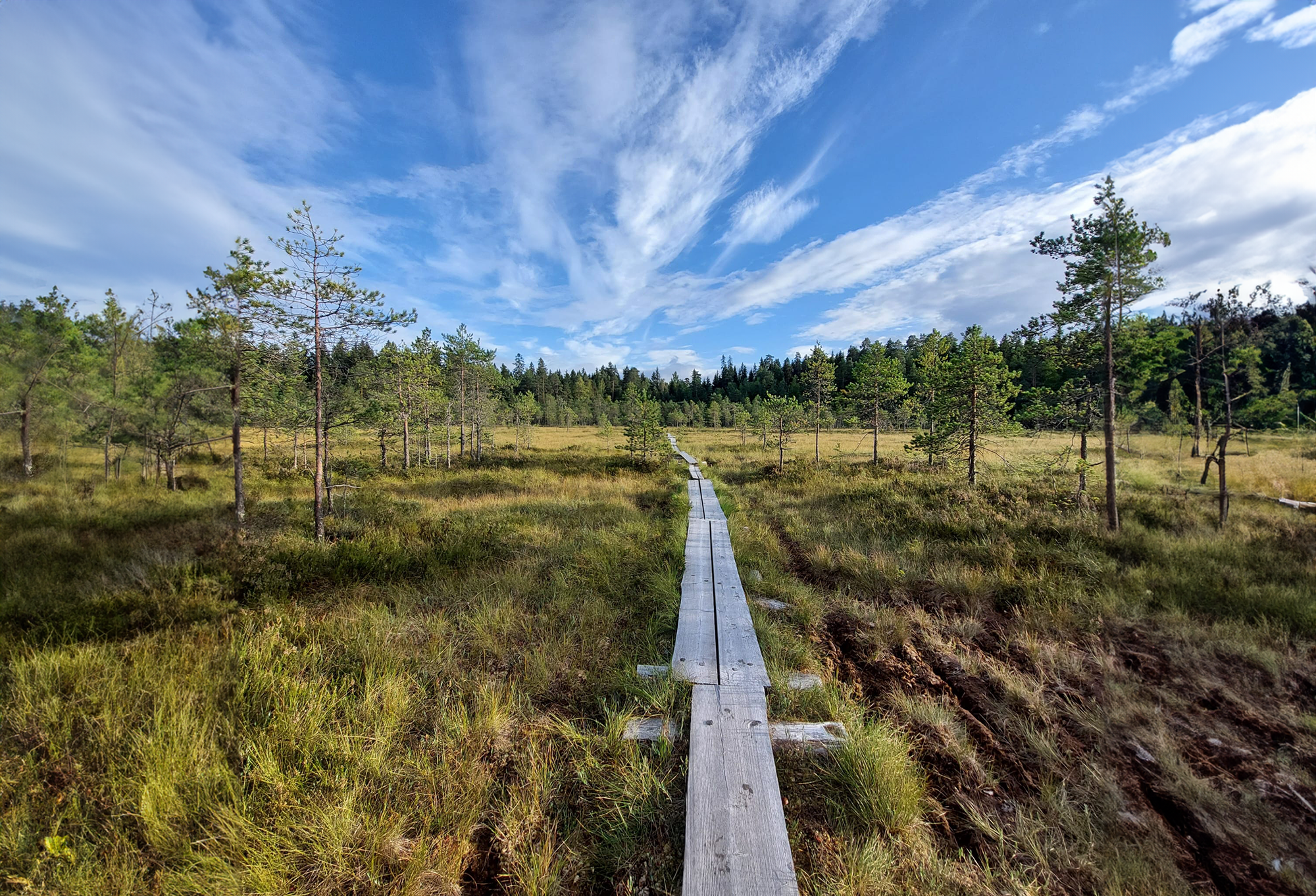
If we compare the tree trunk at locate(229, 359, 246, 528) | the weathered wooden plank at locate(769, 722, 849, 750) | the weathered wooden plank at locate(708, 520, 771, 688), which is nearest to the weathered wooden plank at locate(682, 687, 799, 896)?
the weathered wooden plank at locate(769, 722, 849, 750)

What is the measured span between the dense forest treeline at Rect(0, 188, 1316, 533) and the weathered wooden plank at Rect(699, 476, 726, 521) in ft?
25.8

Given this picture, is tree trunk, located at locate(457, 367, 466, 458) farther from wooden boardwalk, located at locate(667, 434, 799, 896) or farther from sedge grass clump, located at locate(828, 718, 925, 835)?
sedge grass clump, located at locate(828, 718, 925, 835)

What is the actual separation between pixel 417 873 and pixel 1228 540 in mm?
12341

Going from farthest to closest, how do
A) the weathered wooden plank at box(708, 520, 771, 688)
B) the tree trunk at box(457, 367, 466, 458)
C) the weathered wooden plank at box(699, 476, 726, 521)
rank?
the tree trunk at box(457, 367, 466, 458)
the weathered wooden plank at box(699, 476, 726, 521)
the weathered wooden plank at box(708, 520, 771, 688)

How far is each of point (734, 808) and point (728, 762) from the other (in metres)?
0.31

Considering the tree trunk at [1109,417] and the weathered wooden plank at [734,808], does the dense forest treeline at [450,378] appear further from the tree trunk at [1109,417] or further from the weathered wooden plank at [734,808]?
the weathered wooden plank at [734,808]

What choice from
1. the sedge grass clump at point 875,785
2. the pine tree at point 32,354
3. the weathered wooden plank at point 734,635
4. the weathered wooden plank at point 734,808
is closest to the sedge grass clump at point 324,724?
the weathered wooden plank at point 734,808

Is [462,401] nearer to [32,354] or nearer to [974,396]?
[32,354]

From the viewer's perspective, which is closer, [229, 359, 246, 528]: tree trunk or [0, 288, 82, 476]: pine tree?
[229, 359, 246, 528]: tree trunk

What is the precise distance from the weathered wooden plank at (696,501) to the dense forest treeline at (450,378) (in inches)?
313

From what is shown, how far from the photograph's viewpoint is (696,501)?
11953 mm

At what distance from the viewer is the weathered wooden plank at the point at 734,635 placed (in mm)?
3459

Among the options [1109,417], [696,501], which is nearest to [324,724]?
[696,501]

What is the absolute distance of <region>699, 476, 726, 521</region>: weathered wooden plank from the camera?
9875 mm
